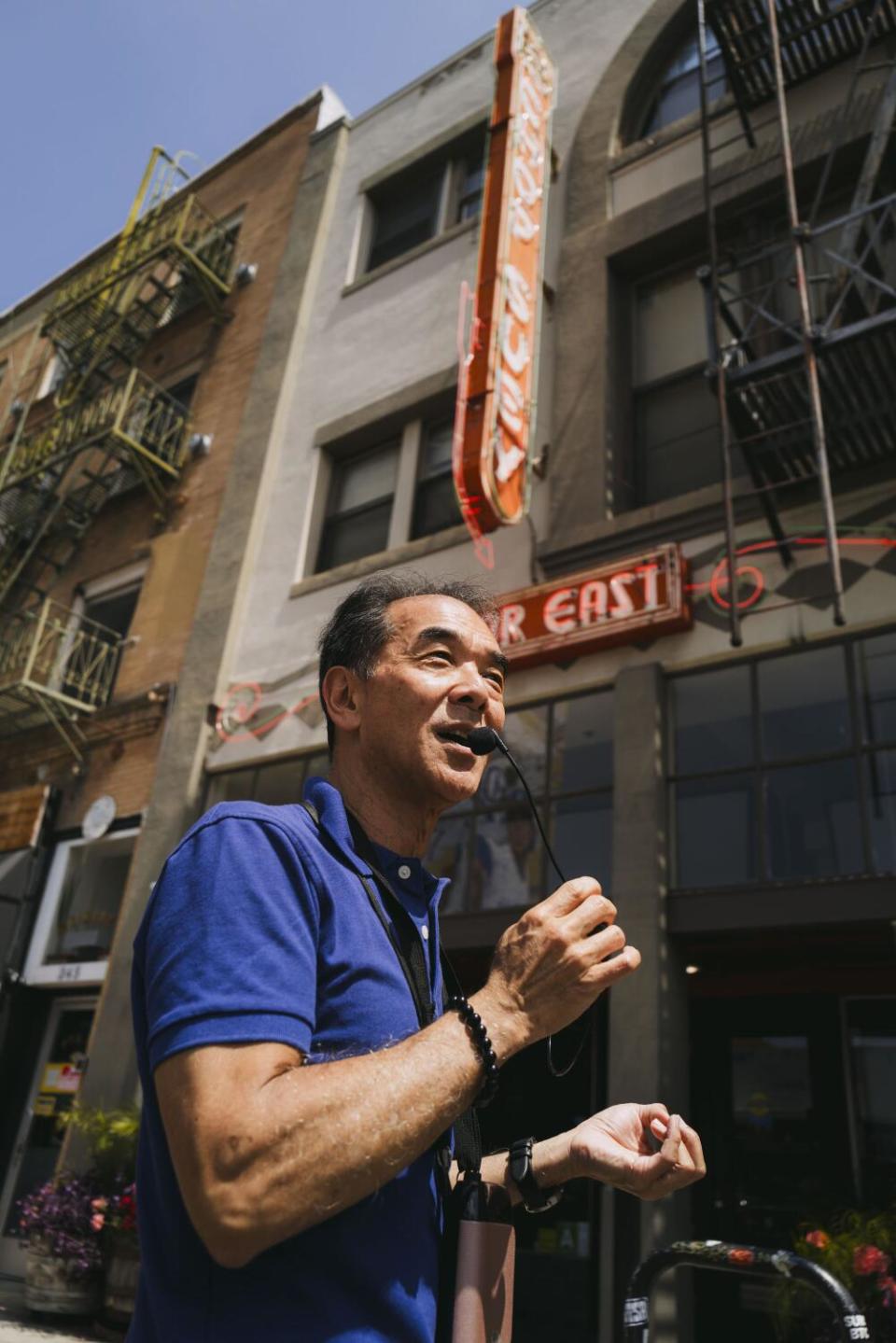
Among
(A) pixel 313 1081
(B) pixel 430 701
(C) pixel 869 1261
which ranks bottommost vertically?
(C) pixel 869 1261

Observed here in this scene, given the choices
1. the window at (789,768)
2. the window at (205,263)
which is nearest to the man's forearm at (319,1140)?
the window at (789,768)

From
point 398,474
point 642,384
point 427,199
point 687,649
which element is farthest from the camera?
point 427,199

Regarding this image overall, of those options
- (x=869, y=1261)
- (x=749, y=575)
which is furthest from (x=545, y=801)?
(x=869, y=1261)

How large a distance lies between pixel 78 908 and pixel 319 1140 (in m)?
12.0

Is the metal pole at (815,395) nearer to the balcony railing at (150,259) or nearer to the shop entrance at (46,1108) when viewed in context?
the shop entrance at (46,1108)

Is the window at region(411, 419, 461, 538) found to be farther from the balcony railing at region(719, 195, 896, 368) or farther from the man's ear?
the man's ear

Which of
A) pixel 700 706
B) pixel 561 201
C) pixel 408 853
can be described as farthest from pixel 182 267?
pixel 408 853

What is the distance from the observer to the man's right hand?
1631 millimetres

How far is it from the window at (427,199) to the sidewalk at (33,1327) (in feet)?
43.3

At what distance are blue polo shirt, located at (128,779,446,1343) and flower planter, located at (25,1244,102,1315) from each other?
27.1ft

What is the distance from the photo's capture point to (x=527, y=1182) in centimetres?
203

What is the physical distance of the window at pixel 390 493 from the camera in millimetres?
11492

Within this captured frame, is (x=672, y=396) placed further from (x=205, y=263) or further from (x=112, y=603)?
(x=205, y=263)

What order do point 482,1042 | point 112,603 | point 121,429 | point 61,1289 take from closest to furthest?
point 482,1042 → point 61,1289 → point 121,429 → point 112,603
